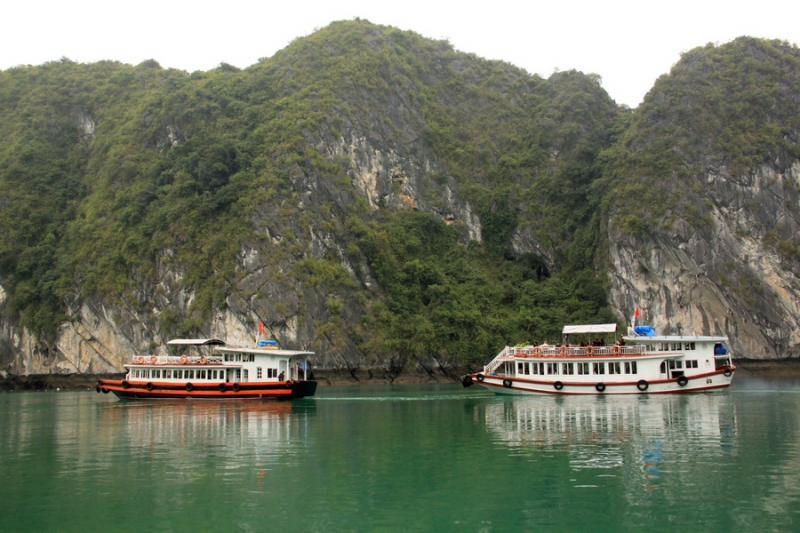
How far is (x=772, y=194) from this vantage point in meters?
58.1

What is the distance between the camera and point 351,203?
61.6m

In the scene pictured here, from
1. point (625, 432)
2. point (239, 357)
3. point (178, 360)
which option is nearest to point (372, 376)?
point (239, 357)

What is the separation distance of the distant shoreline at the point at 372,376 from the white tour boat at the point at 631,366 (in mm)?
19105

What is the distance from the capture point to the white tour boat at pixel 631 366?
34000 mm

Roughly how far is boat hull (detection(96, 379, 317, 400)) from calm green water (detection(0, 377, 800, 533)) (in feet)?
28.7

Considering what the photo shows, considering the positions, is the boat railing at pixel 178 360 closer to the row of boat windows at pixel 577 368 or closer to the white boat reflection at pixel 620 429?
the white boat reflection at pixel 620 429

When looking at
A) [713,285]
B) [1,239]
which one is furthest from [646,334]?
[1,239]

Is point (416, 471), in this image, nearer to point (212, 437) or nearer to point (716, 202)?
point (212, 437)

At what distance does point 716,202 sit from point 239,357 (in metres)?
42.2

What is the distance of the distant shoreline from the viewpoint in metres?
52.3

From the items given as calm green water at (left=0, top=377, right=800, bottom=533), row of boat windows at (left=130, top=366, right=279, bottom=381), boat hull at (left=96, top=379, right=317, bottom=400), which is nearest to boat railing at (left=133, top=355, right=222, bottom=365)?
row of boat windows at (left=130, top=366, right=279, bottom=381)

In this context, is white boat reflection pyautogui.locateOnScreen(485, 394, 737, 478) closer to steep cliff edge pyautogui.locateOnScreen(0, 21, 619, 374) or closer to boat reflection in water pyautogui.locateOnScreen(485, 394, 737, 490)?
boat reflection in water pyautogui.locateOnScreen(485, 394, 737, 490)

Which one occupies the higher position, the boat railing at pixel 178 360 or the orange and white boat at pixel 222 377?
the boat railing at pixel 178 360

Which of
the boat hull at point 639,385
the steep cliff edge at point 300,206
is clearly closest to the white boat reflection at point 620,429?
the boat hull at point 639,385
